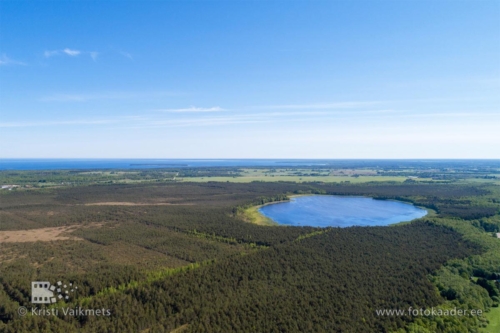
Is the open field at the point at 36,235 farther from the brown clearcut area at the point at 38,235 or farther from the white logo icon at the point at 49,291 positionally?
the white logo icon at the point at 49,291

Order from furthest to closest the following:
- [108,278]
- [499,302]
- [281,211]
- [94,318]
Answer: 1. [281,211]
2. [108,278]
3. [499,302]
4. [94,318]

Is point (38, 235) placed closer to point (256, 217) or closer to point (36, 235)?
point (36, 235)

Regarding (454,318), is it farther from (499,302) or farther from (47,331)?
(47,331)

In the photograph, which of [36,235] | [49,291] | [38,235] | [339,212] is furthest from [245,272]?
[339,212]

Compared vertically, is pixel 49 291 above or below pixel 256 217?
above

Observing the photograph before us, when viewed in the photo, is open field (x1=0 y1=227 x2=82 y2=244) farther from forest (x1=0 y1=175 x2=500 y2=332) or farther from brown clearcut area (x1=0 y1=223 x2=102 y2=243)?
forest (x1=0 y1=175 x2=500 y2=332)

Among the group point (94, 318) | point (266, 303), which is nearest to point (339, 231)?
point (266, 303)

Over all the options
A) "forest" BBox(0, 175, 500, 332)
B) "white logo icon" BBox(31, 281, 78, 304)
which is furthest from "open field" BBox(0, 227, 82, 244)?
"white logo icon" BBox(31, 281, 78, 304)
